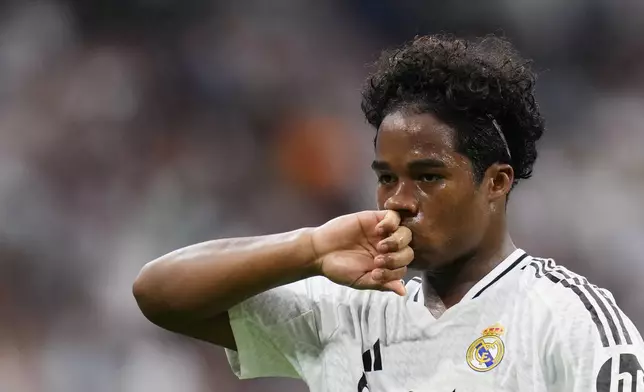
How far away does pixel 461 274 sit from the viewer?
1.95 meters

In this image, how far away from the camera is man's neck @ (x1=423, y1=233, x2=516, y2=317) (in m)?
1.94

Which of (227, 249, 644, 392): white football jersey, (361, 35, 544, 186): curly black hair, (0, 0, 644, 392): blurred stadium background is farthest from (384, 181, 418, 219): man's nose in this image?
(0, 0, 644, 392): blurred stadium background

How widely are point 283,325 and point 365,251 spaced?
33 cm

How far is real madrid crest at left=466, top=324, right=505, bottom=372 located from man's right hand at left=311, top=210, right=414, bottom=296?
21 cm

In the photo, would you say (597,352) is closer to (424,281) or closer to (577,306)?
(577,306)

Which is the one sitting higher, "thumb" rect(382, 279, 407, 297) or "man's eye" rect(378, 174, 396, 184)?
"man's eye" rect(378, 174, 396, 184)

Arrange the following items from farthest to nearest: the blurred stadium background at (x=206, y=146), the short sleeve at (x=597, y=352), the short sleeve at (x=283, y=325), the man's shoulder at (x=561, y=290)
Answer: the blurred stadium background at (x=206, y=146) → the short sleeve at (x=283, y=325) → the man's shoulder at (x=561, y=290) → the short sleeve at (x=597, y=352)

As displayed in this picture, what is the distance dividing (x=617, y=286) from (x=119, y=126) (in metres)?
2.38

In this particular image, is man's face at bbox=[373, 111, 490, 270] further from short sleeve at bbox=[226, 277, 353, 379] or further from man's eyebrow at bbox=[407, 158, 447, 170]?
short sleeve at bbox=[226, 277, 353, 379]

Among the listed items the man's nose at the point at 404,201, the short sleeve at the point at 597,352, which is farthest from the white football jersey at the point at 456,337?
the man's nose at the point at 404,201

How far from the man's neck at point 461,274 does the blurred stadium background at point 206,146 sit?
77.8 inches

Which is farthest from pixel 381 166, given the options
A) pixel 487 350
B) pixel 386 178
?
pixel 487 350

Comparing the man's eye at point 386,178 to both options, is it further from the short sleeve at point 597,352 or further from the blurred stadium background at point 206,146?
the blurred stadium background at point 206,146

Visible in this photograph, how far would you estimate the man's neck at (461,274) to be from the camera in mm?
1936
